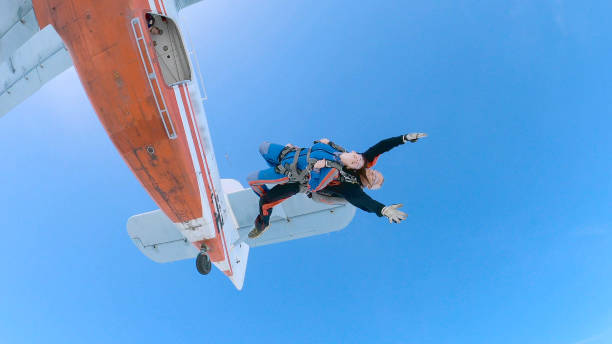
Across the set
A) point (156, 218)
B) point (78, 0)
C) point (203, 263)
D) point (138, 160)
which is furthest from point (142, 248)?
point (78, 0)

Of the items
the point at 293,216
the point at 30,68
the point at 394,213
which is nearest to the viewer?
the point at 394,213

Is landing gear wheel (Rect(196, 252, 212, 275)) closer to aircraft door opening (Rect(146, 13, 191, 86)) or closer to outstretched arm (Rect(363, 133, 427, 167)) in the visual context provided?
aircraft door opening (Rect(146, 13, 191, 86))

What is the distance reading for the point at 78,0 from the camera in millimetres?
4172

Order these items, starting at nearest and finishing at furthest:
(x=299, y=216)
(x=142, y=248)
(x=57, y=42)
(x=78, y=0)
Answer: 1. (x=78, y=0)
2. (x=57, y=42)
3. (x=299, y=216)
4. (x=142, y=248)

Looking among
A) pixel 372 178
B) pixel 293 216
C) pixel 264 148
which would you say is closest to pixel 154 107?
pixel 264 148

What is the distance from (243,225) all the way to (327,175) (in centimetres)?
360

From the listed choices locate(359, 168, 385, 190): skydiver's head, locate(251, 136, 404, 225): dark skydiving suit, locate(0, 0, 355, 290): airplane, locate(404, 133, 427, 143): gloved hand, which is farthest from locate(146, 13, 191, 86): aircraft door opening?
locate(404, 133, 427, 143): gloved hand

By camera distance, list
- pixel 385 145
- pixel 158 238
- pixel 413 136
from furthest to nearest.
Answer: pixel 158 238, pixel 385 145, pixel 413 136

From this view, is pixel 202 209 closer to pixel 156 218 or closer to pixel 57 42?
pixel 156 218

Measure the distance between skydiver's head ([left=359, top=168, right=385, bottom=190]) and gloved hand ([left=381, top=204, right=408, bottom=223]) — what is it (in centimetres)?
125

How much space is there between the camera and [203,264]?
6.06 meters

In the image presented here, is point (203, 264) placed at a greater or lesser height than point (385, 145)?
lesser

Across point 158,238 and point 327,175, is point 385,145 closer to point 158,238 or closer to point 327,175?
point 327,175

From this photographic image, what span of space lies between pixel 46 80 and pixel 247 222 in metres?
5.24
